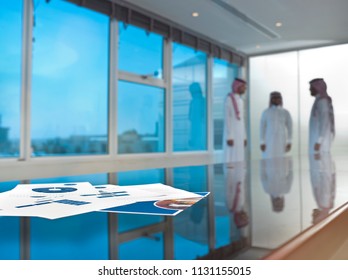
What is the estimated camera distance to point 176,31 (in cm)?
397

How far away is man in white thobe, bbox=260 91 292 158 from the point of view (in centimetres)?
437

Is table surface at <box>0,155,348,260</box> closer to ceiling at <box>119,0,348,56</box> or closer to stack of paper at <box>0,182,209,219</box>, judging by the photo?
stack of paper at <box>0,182,209,219</box>

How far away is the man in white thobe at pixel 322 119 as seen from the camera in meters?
3.49

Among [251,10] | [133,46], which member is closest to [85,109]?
[133,46]

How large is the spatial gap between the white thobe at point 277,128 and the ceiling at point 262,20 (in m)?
0.99

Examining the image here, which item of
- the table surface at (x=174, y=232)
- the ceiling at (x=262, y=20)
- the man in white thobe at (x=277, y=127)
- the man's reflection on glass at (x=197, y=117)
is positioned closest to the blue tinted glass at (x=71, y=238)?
the table surface at (x=174, y=232)

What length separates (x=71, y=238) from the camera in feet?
0.84

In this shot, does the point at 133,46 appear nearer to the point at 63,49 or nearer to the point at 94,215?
the point at 63,49

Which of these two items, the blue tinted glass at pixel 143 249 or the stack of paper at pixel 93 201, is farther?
the stack of paper at pixel 93 201

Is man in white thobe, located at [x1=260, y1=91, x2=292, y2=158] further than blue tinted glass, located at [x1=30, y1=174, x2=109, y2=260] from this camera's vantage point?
Yes

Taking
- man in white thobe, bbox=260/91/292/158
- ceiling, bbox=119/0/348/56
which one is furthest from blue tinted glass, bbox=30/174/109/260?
man in white thobe, bbox=260/91/292/158

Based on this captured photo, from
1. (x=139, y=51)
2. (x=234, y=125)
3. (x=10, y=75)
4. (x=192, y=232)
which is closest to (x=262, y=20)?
(x=234, y=125)

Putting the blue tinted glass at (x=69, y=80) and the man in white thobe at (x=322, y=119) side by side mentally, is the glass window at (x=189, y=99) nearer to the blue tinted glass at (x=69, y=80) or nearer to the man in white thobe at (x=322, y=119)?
the blue tinted glass at (x=69, y=80)

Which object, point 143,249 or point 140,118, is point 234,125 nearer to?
point 140,118
